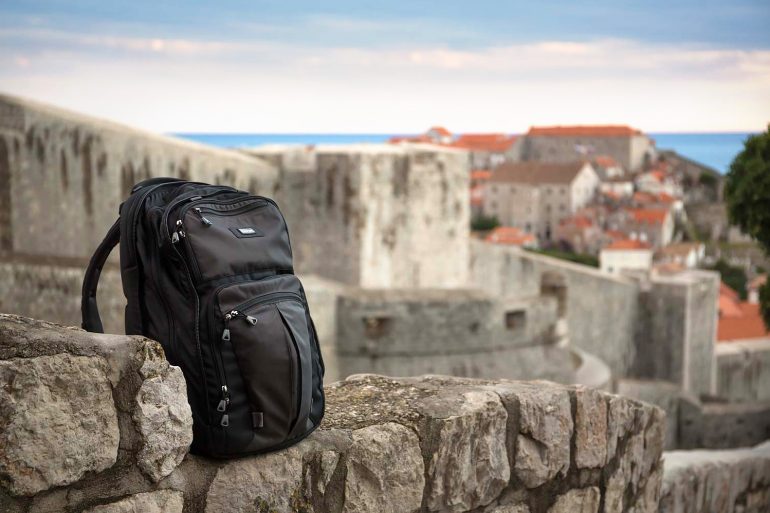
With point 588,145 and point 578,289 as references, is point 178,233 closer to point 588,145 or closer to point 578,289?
point 578,289

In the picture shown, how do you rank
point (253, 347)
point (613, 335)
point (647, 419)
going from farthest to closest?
point (613, 335) < point (647, 419) < point (253, 347)

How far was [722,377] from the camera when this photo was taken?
22469 mm

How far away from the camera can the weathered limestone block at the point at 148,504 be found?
233 centimetres

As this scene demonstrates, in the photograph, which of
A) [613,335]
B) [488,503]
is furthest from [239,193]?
[613,335]

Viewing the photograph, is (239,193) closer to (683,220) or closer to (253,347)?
(253,347)

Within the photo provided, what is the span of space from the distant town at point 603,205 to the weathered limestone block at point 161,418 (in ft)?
114

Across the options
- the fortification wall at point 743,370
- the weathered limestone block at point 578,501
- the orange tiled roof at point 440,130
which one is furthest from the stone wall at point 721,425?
the orange tiled roof at point 440,130

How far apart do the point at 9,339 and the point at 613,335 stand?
2016 centimetres

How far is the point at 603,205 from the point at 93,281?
46899 mm

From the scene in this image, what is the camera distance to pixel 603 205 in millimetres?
48438

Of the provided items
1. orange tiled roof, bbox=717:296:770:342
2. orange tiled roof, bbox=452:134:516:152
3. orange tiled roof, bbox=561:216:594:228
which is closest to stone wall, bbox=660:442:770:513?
orange tiled roof, bbox=717:296:770:342

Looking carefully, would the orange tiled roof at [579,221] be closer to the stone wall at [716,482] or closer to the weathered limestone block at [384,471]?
the stone wall at [716,482]

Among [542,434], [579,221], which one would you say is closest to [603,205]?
[579,221]

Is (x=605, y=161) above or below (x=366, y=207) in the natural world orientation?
above
